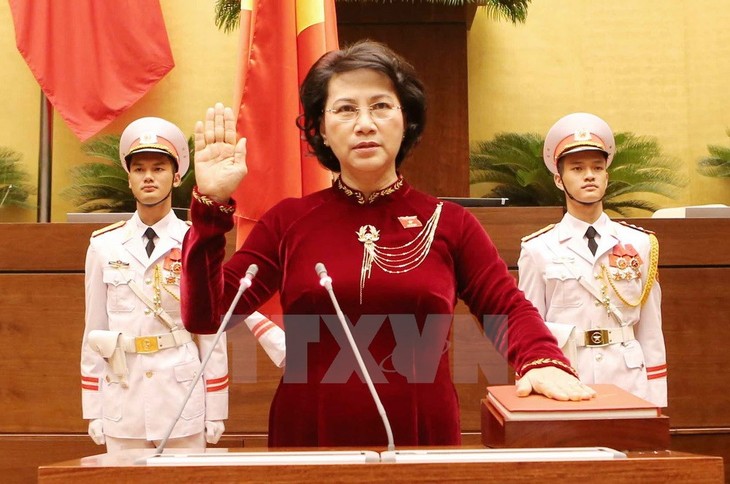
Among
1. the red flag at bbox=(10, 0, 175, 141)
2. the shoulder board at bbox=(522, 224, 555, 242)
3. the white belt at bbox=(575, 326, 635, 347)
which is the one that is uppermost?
the red flag at bbox=(10, 0, 175, 141)

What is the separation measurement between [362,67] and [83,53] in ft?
11.7

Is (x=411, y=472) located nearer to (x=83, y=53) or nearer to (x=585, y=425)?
(x=585, y=425)

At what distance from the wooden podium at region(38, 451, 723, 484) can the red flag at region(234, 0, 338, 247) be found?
6.52 feet

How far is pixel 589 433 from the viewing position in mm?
1296

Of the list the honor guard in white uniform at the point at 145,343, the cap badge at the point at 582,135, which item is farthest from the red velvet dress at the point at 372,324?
the cap badge at the point at 582,135

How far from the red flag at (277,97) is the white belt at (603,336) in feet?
3.41

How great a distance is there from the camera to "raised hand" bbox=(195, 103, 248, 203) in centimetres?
154

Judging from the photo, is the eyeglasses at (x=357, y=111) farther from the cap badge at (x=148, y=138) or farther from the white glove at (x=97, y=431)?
the white glove at (x=97, y=431)

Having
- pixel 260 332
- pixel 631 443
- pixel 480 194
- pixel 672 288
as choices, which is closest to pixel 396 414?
pixel 631 443

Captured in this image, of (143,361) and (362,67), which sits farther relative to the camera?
(143,361)

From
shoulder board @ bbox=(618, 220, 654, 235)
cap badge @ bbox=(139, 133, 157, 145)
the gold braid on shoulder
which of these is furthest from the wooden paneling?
shoulder board @ bbox=(618, 220, 654, 235)

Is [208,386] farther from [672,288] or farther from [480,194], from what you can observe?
[480,194]

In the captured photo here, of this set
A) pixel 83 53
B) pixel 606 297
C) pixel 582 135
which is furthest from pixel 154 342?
pixel 83 53

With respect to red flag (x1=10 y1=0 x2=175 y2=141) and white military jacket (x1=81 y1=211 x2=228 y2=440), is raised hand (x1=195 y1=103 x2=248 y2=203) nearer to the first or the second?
white military jacket (x1=81 y1=211 x2=228 y2=440)
